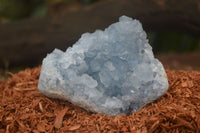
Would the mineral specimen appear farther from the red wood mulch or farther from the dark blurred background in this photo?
the dark blurred background

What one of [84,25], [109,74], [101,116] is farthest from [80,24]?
[101,116]

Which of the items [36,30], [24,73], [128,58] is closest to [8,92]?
[24,73]

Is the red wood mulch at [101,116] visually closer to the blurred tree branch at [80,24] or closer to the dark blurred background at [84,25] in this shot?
the dark blurred background at [84,25]

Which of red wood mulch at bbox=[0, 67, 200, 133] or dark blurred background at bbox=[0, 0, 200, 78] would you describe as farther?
dark blurred background at bbox=[0, 0, 200, 78]

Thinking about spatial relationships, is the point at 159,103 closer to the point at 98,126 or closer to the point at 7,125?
the point at 98,126

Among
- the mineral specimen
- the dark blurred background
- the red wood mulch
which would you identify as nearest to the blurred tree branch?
the dark blurred background

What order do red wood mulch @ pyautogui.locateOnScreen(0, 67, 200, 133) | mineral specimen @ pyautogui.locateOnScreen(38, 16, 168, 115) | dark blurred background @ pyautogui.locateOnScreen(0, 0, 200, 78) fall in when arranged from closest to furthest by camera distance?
red wood mulch @ pyautogui.locateOnScreen(0, 67, 200, 133), mineral specimen @ pyautogui.locateOnScreen(38, 16, 168, 115), dark blurred background @ pyautogui.locateOnScreen(0, 0, 200, 78)
